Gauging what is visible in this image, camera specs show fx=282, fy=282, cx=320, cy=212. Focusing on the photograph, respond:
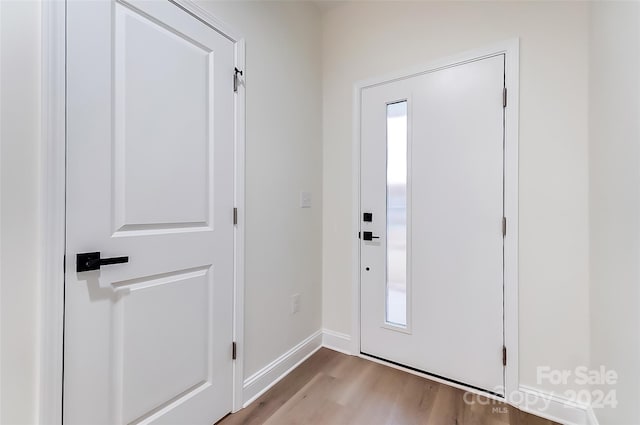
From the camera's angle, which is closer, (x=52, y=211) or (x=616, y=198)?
(x=52, y=211)

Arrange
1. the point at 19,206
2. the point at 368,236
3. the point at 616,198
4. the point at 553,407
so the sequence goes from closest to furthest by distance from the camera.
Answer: the point at 19,206 < the point at 616,198 < the point at 553,407 < the point at 368,236

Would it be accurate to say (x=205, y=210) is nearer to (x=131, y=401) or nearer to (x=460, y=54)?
(x=131, y=401)

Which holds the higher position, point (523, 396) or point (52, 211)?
point (52, 211)

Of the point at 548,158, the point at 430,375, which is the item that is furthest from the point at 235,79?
the point at 430,375

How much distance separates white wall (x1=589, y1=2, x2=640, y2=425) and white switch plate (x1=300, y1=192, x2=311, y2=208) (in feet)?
5.58

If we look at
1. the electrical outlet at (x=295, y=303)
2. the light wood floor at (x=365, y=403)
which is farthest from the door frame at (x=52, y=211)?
the electrical outlet at (x=295, y=303)

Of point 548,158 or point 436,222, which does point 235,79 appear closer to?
point 436,222

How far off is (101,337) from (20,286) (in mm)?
331

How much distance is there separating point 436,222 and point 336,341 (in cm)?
129

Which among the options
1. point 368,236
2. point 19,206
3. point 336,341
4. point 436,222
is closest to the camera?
point 19,206

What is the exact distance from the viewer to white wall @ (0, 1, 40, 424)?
35.5 inches

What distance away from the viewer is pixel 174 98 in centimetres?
134

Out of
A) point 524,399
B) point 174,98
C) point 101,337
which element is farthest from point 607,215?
point 101,337

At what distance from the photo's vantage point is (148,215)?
1.26 m
